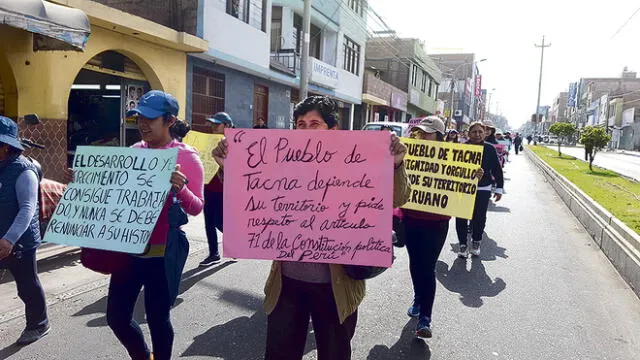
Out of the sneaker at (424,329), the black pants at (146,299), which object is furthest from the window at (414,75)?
the black pants at (146,299)

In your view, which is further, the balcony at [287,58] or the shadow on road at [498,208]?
the balcony at [287,58]

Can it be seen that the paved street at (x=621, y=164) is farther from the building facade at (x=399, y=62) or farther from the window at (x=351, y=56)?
the window at (x=351, y=56)

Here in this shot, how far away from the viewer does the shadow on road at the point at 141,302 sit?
4078 mm

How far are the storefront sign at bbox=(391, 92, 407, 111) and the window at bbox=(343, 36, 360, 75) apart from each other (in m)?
6.84

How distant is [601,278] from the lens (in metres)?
5.92

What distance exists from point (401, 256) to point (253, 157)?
15.0 feet

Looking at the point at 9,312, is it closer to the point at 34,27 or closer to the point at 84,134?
the point at 34,27

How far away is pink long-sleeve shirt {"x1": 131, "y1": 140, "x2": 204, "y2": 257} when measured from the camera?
2.56 meters

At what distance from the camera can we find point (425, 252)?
12.8ft

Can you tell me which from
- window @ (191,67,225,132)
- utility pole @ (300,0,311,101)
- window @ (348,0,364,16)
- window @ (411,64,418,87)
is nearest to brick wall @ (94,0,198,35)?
window @ (191,67,225,132)

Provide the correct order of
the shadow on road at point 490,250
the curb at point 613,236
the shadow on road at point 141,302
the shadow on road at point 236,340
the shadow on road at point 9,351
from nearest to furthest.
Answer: the shadow on road at point 9,351 < the shadow on road at point 236,340 < the shadow on road at point 141,302 < the curb at point 613,236 < the shadow on road at point 490,250

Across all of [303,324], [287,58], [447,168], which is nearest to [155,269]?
[303,324]

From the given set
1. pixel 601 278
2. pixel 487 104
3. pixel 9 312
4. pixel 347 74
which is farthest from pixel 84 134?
pixel 487 104

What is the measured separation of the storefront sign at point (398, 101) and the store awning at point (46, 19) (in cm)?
2766
